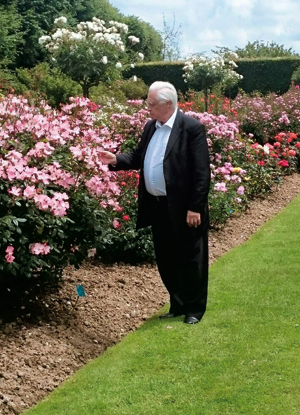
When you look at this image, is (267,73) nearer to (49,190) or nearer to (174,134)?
(174,134)

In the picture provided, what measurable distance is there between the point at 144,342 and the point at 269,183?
5.41 meters

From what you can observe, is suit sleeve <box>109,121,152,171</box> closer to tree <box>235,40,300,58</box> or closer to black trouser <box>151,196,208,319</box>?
black trouser <box>151,196,208,319</box>

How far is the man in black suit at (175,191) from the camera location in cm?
393

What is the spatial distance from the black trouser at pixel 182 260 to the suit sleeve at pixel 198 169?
219 mm

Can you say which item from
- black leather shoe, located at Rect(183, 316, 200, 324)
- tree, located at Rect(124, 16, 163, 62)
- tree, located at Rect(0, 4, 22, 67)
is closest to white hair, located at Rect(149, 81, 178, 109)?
black leather shoe, located at Rect(183, 316, 200, 324)

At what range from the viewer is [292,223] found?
24.4 ft

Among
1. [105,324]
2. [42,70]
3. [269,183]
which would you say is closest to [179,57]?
[42,70]

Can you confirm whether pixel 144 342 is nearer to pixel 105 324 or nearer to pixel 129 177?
pixel 105 324

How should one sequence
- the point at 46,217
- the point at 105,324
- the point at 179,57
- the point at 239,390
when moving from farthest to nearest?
the point at 179,57
the point at 105,324
the point at 46,217
the point at 239,390

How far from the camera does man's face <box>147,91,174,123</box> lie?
3.91 m

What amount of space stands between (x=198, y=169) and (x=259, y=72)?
21.1 m

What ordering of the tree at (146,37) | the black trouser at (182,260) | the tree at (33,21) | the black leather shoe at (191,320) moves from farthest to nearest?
1. the tree at (146,37)
2. the tree at (33,21)
3. the black leather shoe at (191,320)
4. the black trouser at (182,260)

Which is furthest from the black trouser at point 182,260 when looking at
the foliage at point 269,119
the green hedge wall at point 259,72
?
the green hedge wall at point 259,72

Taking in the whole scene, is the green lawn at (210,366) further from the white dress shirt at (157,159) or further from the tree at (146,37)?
the tree at (146,37)
